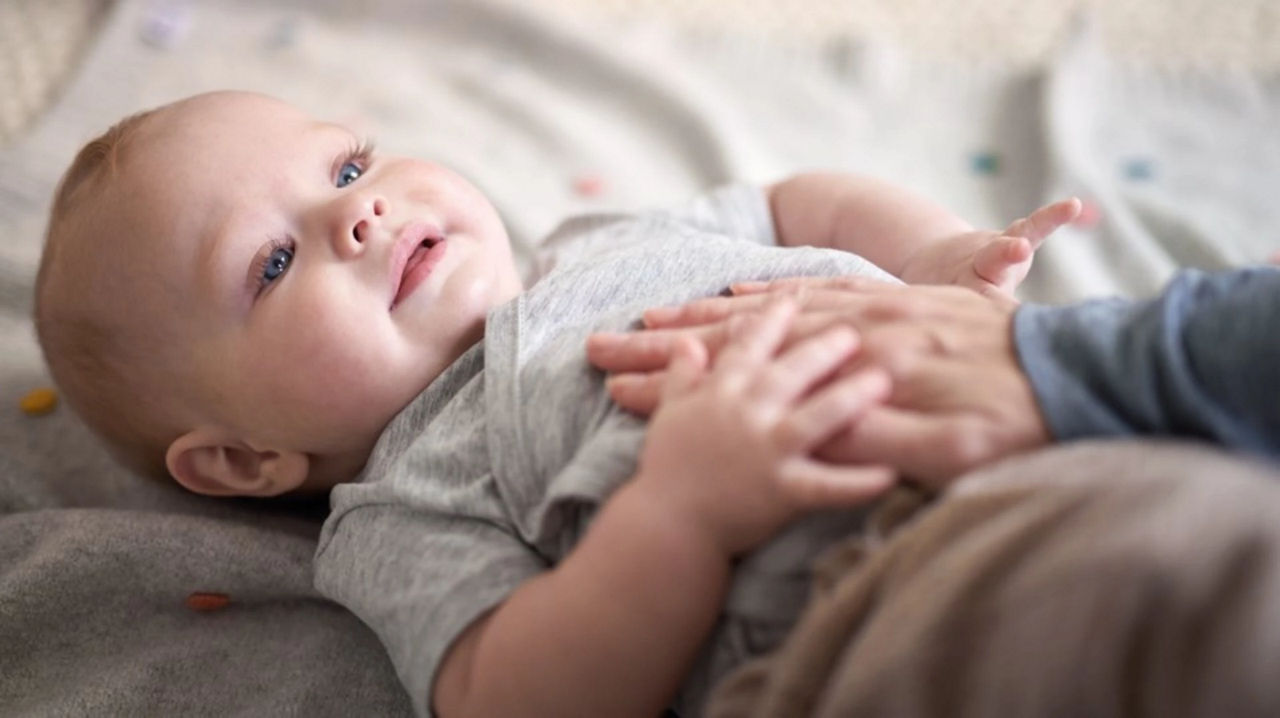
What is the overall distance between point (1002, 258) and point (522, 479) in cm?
44

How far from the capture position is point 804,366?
0.62m

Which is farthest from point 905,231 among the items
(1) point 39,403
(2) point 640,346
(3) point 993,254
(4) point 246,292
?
(1) point 39,403

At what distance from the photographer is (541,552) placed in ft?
2.40

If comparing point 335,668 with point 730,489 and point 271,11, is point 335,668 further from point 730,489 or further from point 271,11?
point 271,11

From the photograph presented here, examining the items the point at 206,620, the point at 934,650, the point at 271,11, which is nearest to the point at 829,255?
the point at 934,650

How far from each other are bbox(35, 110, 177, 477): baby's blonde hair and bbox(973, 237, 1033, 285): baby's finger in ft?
2.23

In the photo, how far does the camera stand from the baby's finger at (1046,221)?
33.4 inches

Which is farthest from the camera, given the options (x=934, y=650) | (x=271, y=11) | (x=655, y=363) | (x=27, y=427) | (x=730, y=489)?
(x=271, y=11)

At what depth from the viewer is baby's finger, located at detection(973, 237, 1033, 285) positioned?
0.85 metres

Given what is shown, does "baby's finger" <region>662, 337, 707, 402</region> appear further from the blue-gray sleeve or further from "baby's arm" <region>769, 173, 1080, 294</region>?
"baby's arm" <region>769, 173, 1080, 294</region>

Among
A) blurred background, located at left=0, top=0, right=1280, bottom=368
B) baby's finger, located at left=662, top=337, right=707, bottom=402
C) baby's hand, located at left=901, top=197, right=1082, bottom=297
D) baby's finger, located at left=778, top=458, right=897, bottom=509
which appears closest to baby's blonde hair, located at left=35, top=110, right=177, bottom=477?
blurred background, located at left=0, top=0, right=1280, bottom=368

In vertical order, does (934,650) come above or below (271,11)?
below

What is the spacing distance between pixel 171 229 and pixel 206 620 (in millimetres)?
348

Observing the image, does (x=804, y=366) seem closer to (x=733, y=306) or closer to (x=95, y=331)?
(x=733, y=306)
